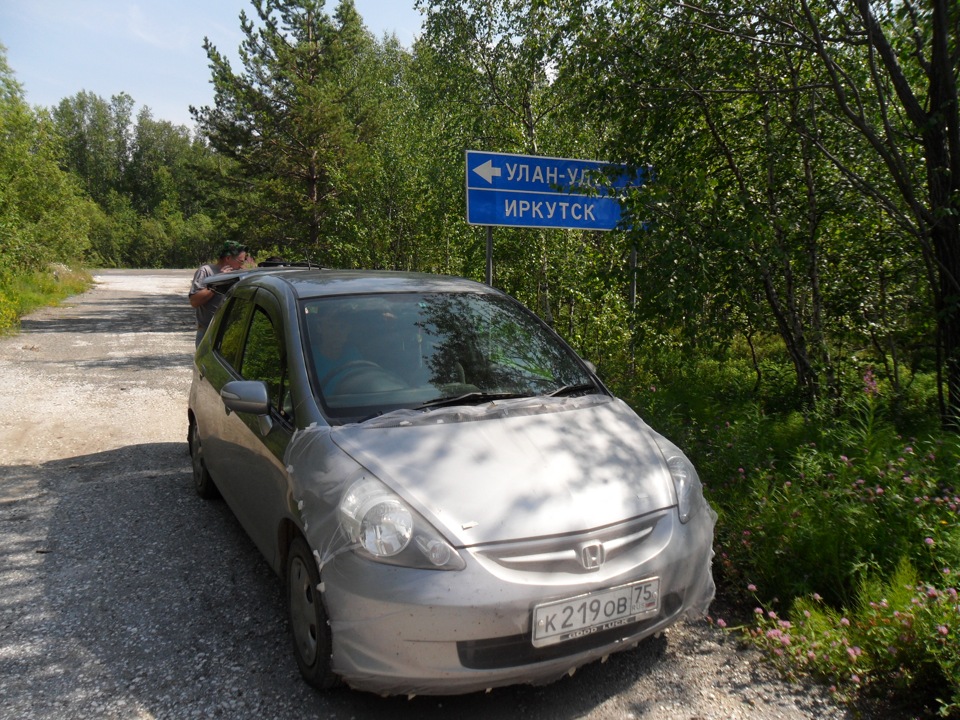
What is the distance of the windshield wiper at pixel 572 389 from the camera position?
13.1ft

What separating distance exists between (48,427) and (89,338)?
830cm

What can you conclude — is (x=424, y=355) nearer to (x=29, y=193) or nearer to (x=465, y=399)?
(x=465, y=399)

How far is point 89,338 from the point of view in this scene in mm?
15516

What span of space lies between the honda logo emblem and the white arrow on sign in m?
4.95

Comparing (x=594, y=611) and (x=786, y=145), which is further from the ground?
(x=786, y=145)

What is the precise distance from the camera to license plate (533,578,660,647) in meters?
2.75

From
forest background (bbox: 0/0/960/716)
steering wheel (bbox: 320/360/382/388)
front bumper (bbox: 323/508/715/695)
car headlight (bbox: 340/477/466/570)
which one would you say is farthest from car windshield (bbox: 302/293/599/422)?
forest background (bbox: 0/0/960/716)

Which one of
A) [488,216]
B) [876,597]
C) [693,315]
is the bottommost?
[876,597]

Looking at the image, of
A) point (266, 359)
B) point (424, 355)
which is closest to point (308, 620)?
point (424, 355)

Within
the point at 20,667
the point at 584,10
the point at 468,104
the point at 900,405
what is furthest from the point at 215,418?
the point at 468,104

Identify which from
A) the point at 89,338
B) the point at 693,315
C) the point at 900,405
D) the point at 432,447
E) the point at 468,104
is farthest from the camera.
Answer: the point at 89,338

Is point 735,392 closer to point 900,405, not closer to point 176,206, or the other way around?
point 900,405

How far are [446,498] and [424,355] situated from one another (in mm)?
1201

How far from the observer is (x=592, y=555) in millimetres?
2861
